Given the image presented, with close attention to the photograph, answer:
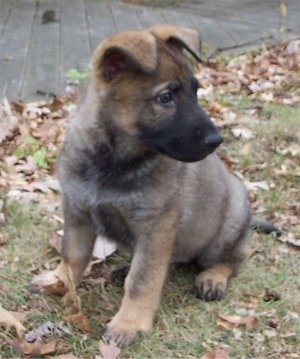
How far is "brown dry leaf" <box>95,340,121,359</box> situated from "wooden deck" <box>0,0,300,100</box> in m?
3.63

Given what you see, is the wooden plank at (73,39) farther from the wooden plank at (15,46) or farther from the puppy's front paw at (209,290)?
the puppy's front paw at (209,290)

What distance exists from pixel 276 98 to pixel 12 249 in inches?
137

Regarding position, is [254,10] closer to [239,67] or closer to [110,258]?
[239,67]

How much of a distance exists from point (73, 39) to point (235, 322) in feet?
16.8

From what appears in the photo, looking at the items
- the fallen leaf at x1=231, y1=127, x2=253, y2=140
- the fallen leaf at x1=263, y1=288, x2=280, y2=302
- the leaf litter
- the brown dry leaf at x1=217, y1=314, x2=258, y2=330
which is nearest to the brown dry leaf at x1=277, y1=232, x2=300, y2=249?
the leaf litter

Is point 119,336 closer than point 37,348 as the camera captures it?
No

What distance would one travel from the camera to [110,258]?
4434 mm

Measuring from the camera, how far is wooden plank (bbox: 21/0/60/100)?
6949 millimetres

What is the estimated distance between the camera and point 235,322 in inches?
151

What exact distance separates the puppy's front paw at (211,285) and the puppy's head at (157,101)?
0.87 metres

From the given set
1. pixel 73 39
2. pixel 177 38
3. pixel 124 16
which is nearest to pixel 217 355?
pixel 177 38

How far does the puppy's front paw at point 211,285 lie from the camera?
4.09 m

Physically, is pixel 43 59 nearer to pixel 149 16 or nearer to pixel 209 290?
pixel 149 16

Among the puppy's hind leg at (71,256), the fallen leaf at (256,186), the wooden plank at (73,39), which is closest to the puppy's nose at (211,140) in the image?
the puppy's hind leg at (71,256)
